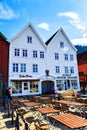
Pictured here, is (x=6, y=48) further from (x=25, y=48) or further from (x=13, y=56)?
(x=25, y=48)

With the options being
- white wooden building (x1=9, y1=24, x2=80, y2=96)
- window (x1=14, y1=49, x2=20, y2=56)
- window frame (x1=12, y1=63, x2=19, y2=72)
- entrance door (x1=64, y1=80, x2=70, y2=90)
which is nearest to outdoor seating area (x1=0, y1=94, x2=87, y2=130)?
white wooden building (x1=9, y1=24, x2=80, y2=96)

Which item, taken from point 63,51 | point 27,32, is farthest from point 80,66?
point 27,32

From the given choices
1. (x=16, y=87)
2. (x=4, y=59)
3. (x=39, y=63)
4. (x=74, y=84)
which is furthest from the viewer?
(x=74, y=84)

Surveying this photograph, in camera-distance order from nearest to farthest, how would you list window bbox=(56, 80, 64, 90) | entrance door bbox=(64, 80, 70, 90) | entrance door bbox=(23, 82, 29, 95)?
entrance door bbox=(23, 82, 29, 95), window bbox=(56, 80, 64, 90), entrance door bbox=(64, 80, 70, 90)

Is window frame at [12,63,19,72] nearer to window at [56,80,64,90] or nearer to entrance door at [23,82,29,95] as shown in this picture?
entrance door at [23,82,29,95]

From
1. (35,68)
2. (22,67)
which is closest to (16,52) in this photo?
(22,67)

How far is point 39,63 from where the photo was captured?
26703 millimetres

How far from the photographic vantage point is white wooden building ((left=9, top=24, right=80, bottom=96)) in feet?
80.7

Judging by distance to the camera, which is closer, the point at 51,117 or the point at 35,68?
the point at 51,117

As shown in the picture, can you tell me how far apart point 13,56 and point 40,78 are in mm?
6181

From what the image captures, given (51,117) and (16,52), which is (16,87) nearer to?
(16,52)

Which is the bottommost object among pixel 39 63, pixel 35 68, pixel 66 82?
pixel 66 82

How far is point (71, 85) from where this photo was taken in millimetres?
28922

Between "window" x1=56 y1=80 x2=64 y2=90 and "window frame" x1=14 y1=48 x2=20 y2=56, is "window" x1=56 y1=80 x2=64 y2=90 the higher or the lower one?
the lower one
